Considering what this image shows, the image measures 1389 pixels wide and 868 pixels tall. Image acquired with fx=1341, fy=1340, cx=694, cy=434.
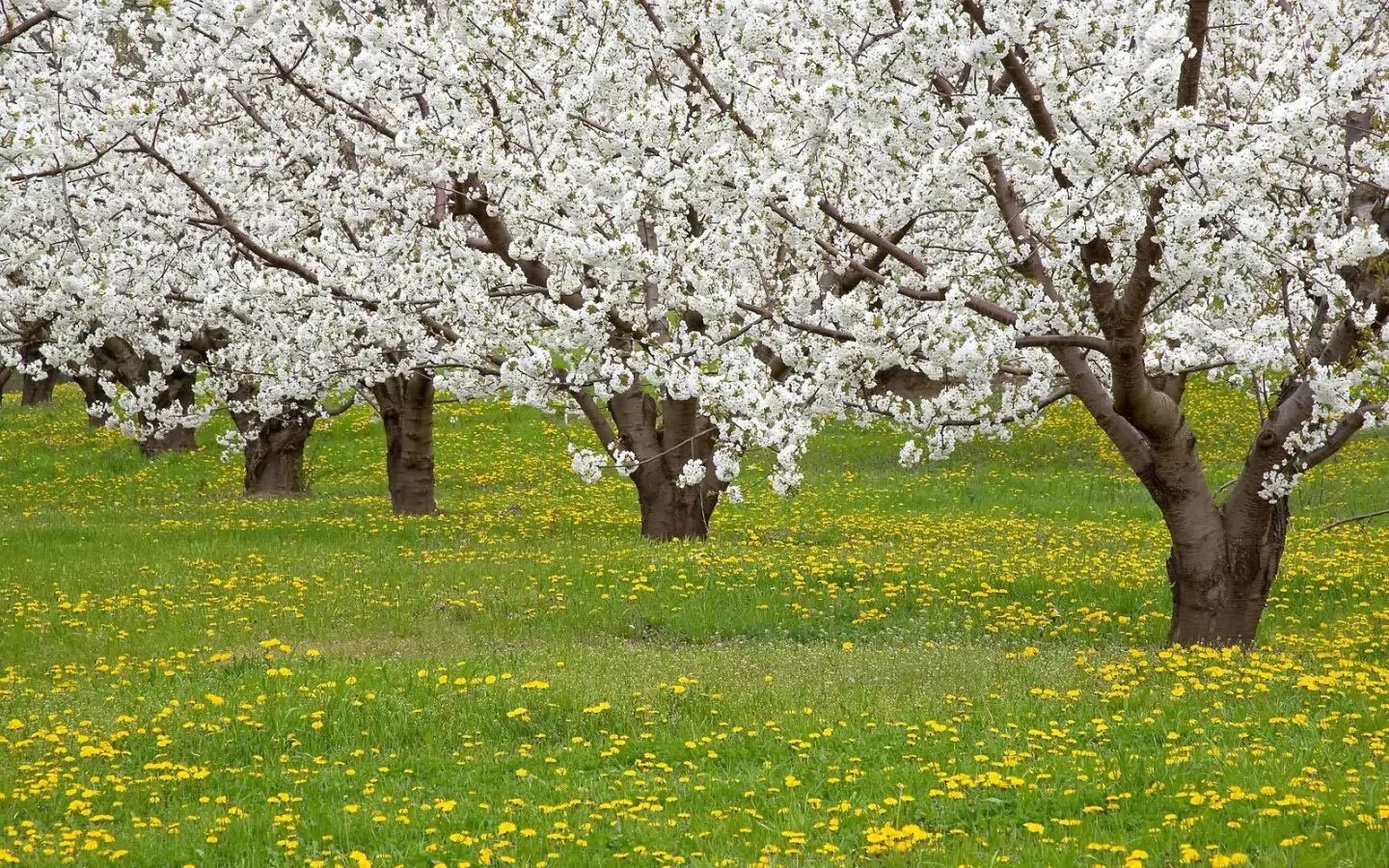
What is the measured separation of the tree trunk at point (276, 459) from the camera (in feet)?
78.7

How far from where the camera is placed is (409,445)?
2064cm

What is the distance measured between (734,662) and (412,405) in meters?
11.0

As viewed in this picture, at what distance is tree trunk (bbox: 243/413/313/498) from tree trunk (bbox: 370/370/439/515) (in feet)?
12.2

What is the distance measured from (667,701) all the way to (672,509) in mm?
7765

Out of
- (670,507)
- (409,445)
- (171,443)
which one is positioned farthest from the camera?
(171,443)

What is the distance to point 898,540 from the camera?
60.2 feet

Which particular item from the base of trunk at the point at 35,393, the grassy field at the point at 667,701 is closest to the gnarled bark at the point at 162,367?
the grassy field at the point at 667,701

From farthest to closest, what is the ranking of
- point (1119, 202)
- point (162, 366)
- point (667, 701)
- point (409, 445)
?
point (162, 366), point (409, 445), point (667, 701), point (1119, 202)

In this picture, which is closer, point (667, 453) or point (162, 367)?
point (667, 453)

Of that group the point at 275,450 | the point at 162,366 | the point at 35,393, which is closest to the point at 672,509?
the point at 275,450

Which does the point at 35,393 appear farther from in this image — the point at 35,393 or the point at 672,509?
the point at 672,509

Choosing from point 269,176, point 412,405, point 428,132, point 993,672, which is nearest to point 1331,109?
point 993,672

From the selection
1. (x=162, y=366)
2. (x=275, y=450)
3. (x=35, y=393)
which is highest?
(x=35, y=393)

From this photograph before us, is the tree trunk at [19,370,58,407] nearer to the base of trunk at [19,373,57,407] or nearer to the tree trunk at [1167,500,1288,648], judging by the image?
the base of trunk at [19,373,57,407]
